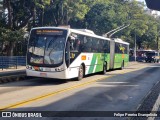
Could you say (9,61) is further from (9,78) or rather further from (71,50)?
(71,50)

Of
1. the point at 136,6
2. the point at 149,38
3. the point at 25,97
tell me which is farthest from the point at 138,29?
the point at 25,97

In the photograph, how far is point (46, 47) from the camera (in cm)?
1683

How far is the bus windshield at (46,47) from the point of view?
16625 millimetres

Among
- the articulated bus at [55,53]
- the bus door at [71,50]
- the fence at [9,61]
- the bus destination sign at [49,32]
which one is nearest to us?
the articulated bus at [55,53]

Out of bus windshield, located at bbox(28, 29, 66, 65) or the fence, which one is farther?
the fence

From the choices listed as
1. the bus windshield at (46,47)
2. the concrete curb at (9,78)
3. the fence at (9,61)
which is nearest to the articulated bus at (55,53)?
the bus windshield at (46,47)

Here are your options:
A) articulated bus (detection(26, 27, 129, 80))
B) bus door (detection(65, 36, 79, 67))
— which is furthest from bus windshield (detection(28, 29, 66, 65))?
bus door (detection(65, 36, 79, 67))

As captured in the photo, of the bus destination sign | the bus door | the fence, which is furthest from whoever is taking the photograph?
the fence

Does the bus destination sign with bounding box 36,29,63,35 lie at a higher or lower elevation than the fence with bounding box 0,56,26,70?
higher

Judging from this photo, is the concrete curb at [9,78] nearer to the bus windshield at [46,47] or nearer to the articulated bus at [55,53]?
the articulated bus at [55,53]

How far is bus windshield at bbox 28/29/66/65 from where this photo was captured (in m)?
16.6

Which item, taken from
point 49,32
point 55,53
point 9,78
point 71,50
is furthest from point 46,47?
point 9,78

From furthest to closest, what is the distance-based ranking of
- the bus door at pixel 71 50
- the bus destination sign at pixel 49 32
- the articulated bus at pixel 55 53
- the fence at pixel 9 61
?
the fence at pixel 9 61 → the bus destination sign at pixel 49 32 → the bus door at pixel 71 50 → the articulated bus at pixel 55 53

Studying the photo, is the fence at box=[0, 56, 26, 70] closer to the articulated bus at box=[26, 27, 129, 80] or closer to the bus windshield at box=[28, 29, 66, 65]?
the articulated bus at box=[26, 27, 129, 80]
